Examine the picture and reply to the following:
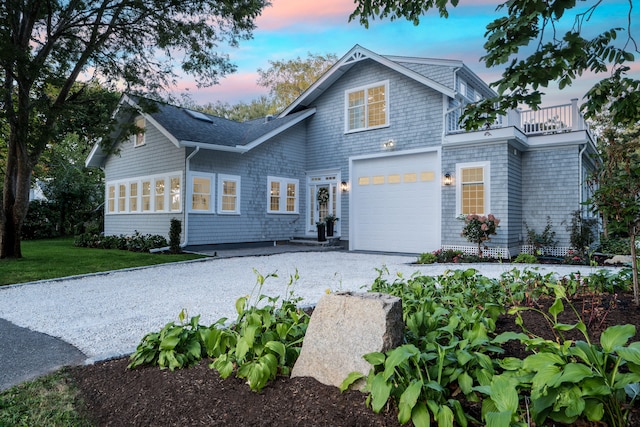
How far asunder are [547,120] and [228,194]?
983cm

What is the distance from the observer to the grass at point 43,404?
2035 millimetres

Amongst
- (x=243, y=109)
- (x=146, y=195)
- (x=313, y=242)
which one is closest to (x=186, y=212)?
(x=146, y=195)

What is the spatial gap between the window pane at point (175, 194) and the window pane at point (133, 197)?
9.33 ft

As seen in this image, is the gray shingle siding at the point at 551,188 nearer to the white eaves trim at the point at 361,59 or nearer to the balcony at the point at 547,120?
the balcony at the point at 547,120

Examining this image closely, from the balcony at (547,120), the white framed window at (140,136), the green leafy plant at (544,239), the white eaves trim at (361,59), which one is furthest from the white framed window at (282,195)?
the green leafy plant at (544,239)

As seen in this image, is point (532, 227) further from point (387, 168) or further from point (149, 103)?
point (149, 103)

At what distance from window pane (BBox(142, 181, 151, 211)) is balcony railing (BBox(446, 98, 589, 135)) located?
10.4m

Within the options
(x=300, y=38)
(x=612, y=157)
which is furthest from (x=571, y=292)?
(x=612, y=157)

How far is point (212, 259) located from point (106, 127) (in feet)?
17.3

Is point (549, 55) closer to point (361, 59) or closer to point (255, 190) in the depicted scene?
point (361, 59)

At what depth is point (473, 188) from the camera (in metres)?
10.8

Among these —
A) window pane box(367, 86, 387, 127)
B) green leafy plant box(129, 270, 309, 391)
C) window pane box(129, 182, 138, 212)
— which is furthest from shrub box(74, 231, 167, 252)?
green leafy plant box(129, 270, 309, 391)

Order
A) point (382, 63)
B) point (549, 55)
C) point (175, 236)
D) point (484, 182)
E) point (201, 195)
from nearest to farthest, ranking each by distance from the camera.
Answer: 1. point (549, 55)
2. point (484, 182)
3. point (175, 236)
4. point (382, 63)
5. point (201, 195)

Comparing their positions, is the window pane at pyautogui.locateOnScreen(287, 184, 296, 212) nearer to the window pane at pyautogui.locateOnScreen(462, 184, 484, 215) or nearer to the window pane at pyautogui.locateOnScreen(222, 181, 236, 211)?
the window pane at pyautogui.locateOnScreen(222, 181, 236, 211)
